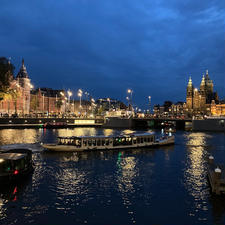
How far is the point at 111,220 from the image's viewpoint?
2241 centimetres

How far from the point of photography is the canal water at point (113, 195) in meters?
23.0

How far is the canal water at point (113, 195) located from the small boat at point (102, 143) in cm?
1156

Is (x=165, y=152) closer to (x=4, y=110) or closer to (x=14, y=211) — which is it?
(x=14, y=211)

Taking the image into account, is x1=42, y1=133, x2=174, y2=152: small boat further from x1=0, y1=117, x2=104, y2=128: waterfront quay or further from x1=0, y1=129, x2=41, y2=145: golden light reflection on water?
x1=0, y1=117, x2=104, y2=128: waterfront quay

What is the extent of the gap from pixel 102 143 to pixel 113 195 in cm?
3273

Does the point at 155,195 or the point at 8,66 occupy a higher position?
the point at 8,66

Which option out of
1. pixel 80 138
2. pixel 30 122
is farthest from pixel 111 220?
pixel 30 122

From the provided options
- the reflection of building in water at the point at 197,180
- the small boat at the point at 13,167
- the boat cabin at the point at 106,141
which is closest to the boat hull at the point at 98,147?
the boat cabin at the point at 106,141

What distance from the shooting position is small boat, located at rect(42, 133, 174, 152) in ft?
188

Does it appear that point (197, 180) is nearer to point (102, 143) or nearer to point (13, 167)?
point (13, 167)

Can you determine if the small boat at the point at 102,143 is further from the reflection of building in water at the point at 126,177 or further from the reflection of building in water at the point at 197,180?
the reflection of building in water at the point at 197,180

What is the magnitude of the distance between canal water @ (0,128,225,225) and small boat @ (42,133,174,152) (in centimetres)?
1156

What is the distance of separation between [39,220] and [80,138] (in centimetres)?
3683

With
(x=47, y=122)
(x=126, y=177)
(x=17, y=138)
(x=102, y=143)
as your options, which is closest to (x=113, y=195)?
(x=126, y=177)
